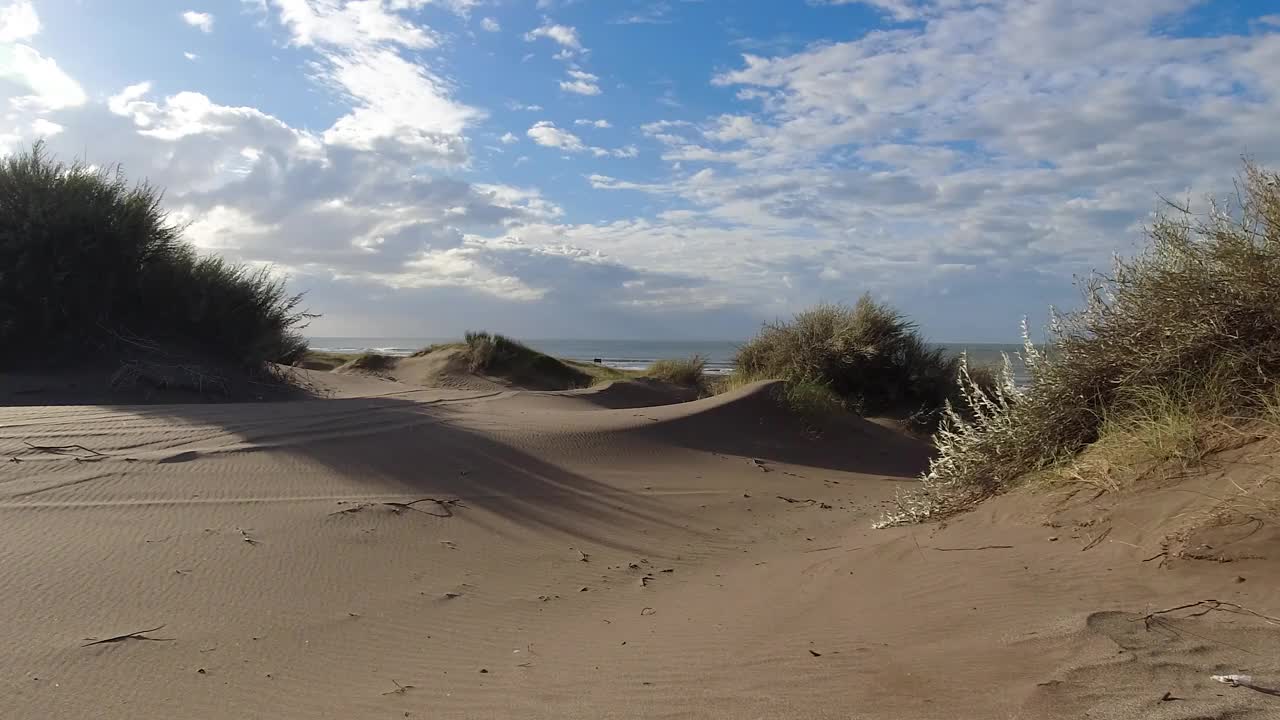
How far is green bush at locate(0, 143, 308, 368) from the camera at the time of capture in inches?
468

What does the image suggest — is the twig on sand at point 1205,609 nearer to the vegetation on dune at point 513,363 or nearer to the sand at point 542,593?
the sand at point 542,593

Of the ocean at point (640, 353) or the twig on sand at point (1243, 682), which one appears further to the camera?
the ocean at point (640, 353)

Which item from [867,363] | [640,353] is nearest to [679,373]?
[867,363]

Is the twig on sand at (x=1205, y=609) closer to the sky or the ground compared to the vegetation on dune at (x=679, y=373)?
closer to the ground

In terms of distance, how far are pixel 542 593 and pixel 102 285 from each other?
1097 cm

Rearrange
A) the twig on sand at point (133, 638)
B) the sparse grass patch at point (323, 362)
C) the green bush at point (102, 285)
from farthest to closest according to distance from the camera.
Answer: the sparse grass patch at point (323, 362)
the green bush at point (102, 285)
the twig on sand at point (133, 638)

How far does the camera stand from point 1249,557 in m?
3.60

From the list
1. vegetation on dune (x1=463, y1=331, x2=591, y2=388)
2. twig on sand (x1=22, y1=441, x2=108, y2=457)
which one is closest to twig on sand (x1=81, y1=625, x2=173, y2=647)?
twig on sand (x1=22, y1=441, x2=108, y2=457)

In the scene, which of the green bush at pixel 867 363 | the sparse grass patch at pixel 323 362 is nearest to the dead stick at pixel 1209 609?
the green bush at pixel 867 363

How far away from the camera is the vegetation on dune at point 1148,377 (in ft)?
Answer: 16.0

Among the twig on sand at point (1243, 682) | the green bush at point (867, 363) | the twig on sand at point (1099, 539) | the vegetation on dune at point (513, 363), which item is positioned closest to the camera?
the twig on sand at point (1243, 682)

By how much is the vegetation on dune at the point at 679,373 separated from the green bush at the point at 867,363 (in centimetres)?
543

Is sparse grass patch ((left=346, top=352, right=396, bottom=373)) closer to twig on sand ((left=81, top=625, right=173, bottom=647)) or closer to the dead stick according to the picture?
twig on sand ((left=81, top=625, right=173, bottom=647))

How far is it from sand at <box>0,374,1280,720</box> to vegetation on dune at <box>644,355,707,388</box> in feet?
47.3
